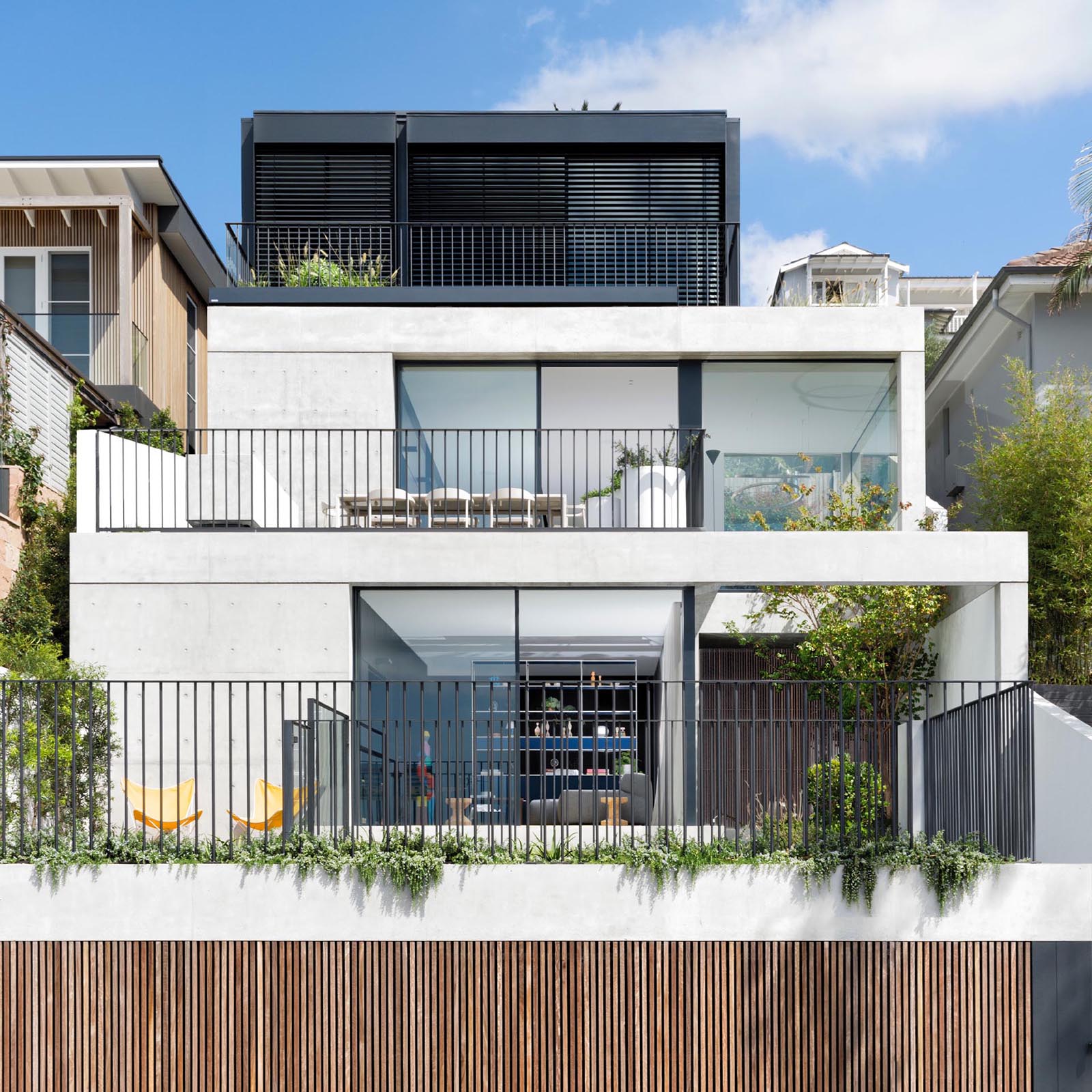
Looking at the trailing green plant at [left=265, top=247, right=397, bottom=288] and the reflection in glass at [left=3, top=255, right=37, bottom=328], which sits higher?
the reflection in glass at [left=3, top=255, right=37, bottom=328]

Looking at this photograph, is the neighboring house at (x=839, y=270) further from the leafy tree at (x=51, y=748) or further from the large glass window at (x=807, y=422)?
the leafy tree at (x=51, y=748)

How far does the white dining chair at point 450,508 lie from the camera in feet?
41.2

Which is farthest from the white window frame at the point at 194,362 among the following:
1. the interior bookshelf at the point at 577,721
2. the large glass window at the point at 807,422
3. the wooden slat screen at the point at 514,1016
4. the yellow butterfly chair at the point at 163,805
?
the wooden slat screen at the point at 514,1016

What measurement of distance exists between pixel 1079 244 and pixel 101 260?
14442 mm

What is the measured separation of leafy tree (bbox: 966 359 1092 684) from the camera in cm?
1373

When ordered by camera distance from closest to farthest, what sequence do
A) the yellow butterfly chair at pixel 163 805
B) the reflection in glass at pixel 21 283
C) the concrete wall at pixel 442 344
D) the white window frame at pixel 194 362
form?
the yellow butterfly chair at pixel 163 805, the concrete wall at pixel 442 344, the reflection in glass at pixel 21 283, the white window frame at pixel 194 362

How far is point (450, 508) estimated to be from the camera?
42.0 ft

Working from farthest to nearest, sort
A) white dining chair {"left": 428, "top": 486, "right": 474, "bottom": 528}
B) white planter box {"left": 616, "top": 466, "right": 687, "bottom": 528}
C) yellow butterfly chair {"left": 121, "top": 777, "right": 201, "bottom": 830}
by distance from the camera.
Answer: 1. white dining chair {"left": 428, "top": 486, "right": 474, "bottom": 528}
2. white planter box {"left": 616, "top": 466, "right": 687, "bottom": 528}
3. yellow butterfly chair {"left": 121, "top": 777, "right": 201, "bottom": 830}

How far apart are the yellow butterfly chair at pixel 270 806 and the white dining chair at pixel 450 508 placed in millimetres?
3204

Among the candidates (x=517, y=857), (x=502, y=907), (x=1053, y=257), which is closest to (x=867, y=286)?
(x=1053, y=257)

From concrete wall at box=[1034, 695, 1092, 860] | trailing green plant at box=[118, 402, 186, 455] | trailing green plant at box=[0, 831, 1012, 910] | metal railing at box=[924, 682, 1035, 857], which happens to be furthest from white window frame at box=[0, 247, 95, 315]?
concrete wall at box=[1034, 695, 1092, 860]

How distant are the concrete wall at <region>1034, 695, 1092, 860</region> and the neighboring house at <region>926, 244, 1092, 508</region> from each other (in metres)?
6.91

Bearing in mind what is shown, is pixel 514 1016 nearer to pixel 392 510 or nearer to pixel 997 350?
pixel 392 510

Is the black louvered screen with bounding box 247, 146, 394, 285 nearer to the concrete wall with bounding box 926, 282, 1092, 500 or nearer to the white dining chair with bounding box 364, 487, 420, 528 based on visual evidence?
the white dining chair with bounding box 364, 487, 420, 528
